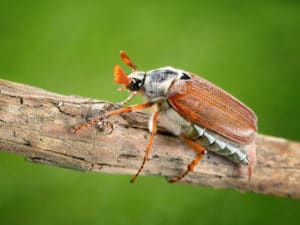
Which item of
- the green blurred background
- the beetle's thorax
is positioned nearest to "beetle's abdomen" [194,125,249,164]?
the beetle's thorax

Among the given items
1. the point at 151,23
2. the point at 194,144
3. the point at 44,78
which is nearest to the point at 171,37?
the point at 151,23

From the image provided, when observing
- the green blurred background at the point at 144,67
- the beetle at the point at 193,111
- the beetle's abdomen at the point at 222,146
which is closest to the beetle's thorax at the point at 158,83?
the beetle at the point at 193,111

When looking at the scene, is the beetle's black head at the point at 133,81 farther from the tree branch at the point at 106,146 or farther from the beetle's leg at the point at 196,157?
the beetle's leg at the point at 196,157

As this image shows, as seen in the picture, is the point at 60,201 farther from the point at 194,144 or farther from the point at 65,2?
the point at 65,2

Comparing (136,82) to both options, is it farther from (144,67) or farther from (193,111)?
(144,67)

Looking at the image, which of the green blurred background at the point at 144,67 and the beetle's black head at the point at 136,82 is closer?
the beetle's black head at the point at 136,82
